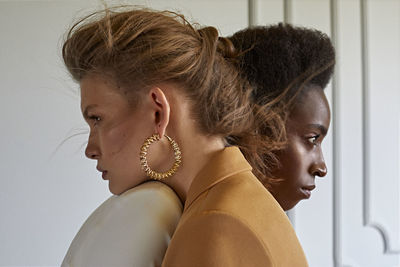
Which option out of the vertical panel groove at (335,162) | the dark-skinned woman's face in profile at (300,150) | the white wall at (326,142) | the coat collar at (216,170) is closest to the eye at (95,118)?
the coat collar at (216,170)

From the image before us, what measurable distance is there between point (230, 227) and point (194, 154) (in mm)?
106

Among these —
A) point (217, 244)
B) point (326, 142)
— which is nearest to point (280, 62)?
point (217, 244)

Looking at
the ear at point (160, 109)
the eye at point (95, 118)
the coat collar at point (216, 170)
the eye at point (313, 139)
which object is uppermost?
the ear at point (160, 109)

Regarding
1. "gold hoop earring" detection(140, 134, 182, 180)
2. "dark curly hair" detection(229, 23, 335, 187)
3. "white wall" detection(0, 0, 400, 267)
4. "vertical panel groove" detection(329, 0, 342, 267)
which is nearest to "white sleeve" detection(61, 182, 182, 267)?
"gold hoop earring" detection(140, 134, 182, 180)

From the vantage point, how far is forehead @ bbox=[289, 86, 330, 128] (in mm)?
746

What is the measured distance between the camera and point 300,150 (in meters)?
0.75

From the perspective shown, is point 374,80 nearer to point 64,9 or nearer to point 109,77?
point 64,9

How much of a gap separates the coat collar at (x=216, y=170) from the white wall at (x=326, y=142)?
1.92 feet

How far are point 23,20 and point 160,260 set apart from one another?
0.82m

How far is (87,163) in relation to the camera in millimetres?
1191

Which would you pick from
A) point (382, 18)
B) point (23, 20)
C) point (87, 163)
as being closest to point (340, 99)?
point (382, 18)

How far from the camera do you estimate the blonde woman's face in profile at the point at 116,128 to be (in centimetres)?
51

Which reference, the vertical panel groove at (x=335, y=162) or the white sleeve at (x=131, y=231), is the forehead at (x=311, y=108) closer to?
the white sleeve at (x=131, y=231)

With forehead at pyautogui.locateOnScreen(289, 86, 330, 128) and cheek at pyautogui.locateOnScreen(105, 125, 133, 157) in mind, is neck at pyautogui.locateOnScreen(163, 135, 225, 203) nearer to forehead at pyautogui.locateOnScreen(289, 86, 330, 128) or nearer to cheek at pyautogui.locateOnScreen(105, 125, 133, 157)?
cheek at pyautogui.locateOnScreen(105, 125, 133, 157)
